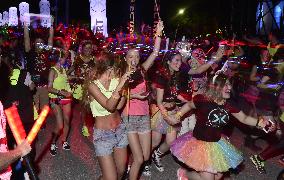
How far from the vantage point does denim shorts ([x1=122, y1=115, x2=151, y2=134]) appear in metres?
5.42

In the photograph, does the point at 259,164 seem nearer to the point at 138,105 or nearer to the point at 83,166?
the point at 138,105

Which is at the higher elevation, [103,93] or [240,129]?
[103,93]

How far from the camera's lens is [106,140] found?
4.68 m

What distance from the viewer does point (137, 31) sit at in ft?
42.7

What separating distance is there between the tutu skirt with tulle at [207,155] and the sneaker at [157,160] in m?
1.56

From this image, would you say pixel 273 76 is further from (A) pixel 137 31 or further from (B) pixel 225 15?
(B) pixel 225 15

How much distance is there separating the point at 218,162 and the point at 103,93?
5.83 ft

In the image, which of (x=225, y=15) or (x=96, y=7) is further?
(x=225, y=15)

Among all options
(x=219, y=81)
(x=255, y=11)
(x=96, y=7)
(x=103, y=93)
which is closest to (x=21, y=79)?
(x=103, y=93)

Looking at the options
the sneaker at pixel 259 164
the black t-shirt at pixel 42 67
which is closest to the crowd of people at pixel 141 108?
the sneaker at pixel 259 164

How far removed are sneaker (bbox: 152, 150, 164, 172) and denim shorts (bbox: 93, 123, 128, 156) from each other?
2046mm

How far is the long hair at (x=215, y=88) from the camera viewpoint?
197 inches

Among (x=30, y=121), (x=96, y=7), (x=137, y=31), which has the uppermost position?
(x=96, y=7)

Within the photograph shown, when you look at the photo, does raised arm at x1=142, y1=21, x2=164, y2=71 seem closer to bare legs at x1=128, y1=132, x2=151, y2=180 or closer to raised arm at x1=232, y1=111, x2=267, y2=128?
bare legs at x1=128, y1=132, x2=151, y2=180
